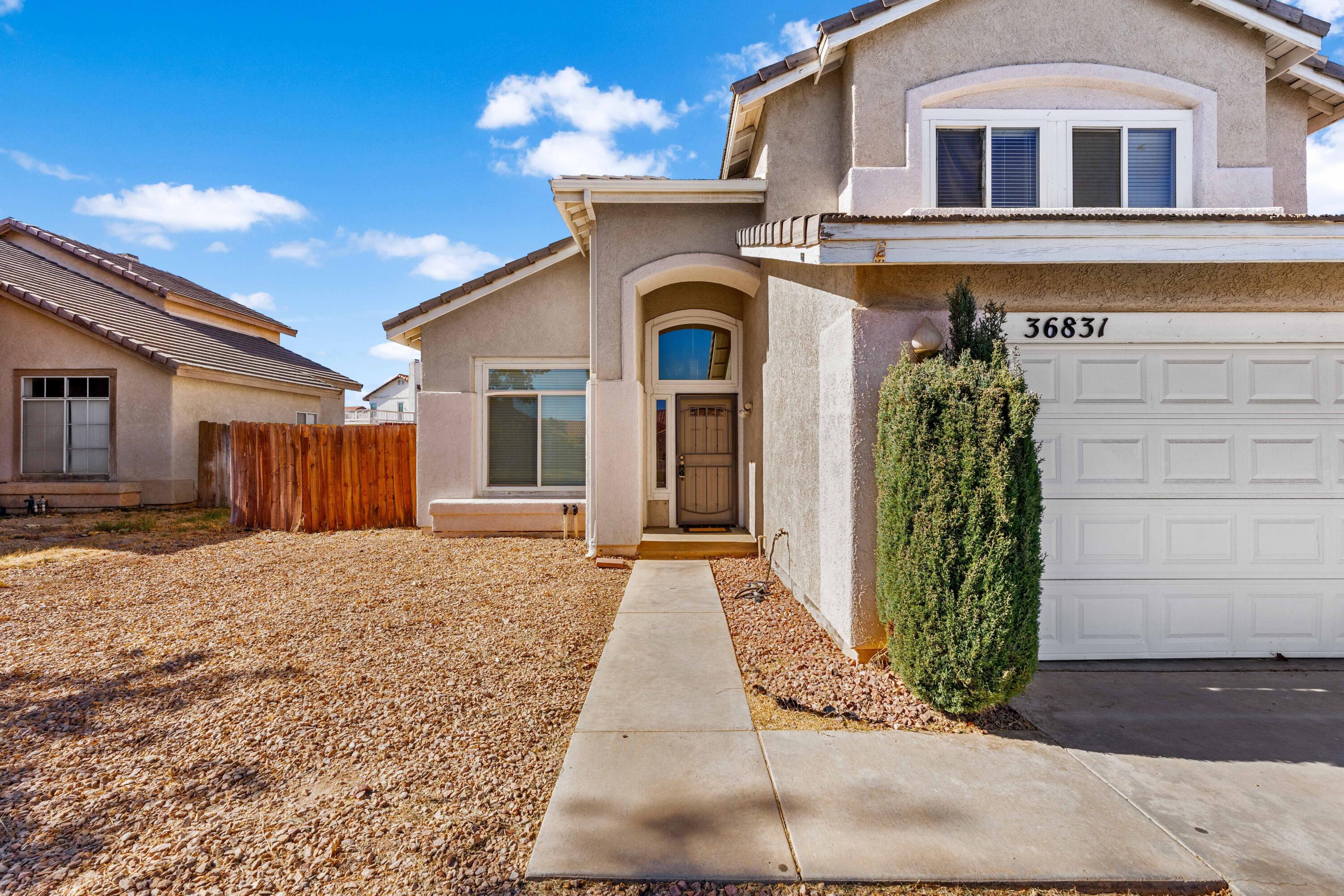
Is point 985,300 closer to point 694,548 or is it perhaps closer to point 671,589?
point 671,589

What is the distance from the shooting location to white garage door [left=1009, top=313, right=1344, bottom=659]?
478 centimetres

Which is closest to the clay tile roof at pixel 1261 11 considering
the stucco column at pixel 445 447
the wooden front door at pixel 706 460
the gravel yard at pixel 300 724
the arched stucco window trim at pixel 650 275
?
the arched stucco window trim at pixel 650 275

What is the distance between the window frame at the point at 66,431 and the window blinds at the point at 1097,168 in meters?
17.5

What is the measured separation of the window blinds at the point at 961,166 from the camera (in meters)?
6.72

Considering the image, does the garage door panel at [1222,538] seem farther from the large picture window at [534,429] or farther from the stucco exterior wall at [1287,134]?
the large picture window at [534,429]

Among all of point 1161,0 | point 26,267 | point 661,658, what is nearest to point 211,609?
point 661,658

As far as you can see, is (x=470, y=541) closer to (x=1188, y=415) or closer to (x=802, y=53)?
(x=802, y=53)

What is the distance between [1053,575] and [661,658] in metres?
3.07

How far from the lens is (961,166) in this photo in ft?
22.2

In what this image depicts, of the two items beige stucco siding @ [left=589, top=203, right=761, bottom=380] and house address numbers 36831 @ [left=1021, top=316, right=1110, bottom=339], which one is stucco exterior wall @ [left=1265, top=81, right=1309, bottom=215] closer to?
house address numbers 36831 @ [left=1021, top=316, right=1110, bottom=339]

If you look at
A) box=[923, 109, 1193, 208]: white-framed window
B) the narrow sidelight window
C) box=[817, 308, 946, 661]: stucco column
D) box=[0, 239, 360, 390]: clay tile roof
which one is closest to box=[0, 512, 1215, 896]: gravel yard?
box=[817, 308, 946, 661]: stucco column

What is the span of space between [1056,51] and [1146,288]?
3749mm

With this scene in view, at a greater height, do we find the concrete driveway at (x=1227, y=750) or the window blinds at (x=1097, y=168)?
the window blinds at (x=1097, y=168)

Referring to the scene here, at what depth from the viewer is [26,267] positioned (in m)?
14.9
